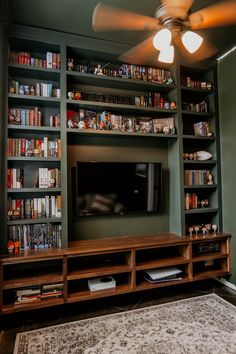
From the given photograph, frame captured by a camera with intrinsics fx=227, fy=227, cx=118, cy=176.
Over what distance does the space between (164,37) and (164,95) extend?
1.50 meters

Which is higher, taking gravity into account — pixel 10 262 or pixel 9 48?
pixel 9 48

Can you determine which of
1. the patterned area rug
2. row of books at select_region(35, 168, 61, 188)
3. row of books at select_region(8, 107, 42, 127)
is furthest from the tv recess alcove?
the patterned area rug

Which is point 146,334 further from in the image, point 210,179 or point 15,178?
point 210,179

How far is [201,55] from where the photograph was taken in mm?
1833

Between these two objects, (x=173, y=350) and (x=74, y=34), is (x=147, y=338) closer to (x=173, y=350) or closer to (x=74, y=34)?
(x=173, y=350)

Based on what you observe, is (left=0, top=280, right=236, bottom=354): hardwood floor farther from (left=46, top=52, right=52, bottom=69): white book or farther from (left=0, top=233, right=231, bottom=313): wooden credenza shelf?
(left=46, top=52, right=52, bottom=69): white book

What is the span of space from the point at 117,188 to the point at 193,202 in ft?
3.28

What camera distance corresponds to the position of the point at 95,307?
230 centimetres

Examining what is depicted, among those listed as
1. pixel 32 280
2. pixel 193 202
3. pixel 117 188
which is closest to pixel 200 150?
pixel 193 202

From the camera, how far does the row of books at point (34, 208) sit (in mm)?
2154

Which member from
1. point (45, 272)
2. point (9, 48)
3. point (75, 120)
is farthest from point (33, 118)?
point (45, 272)

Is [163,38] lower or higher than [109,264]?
higher

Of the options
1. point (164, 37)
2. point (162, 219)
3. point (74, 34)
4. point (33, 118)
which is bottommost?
point (162, 219)

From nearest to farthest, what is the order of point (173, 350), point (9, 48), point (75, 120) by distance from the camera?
point (173, 350)
point (9, 48)
point (75, 120)
